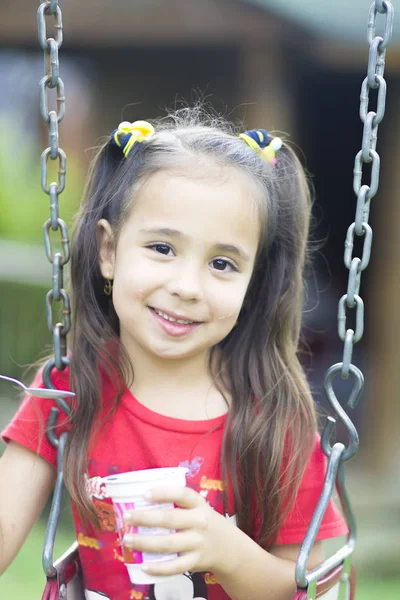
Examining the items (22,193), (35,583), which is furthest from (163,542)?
(22,193)

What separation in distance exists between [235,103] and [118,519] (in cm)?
373

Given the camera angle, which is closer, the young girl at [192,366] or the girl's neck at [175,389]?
the young girl at [192,366]

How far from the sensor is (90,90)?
5160mm

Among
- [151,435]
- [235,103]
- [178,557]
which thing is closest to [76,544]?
[151,435]

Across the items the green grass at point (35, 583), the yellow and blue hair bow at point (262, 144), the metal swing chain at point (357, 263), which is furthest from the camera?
the green grass at point (35, 583)

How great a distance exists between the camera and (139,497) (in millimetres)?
1439

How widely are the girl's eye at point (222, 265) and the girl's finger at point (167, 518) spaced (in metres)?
0.46

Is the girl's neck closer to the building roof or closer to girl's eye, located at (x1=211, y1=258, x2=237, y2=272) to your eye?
girl's eye, located at (x1=211, y1=258, x2=237, y2=272)

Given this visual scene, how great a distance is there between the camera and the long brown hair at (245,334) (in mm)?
1729

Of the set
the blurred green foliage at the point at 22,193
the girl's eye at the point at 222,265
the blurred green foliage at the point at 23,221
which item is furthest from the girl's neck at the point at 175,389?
the blurred green foliage at the point at 22,193

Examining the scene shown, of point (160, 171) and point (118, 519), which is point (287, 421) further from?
point (160, 171)

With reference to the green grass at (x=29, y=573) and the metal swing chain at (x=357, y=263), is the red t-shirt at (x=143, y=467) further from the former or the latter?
the green grass at (x=29, y=573)

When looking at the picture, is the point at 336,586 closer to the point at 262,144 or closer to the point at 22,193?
the point at 262,144

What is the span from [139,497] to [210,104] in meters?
3.80
